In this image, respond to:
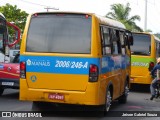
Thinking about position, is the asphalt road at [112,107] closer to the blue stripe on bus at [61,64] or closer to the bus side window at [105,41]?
the blue stripe on bus at [61,64]

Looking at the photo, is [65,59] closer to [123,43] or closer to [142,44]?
[123,43]

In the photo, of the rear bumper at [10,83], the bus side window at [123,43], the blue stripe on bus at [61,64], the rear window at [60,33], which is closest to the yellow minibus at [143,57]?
the bus side window at [123,43]

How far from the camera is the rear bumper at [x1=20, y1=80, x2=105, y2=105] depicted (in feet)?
31.5

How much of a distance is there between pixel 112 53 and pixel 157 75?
480 cm

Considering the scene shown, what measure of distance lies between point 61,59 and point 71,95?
2.83 feet

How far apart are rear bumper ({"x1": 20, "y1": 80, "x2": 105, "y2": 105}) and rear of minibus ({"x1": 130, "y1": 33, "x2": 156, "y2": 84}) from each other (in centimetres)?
877

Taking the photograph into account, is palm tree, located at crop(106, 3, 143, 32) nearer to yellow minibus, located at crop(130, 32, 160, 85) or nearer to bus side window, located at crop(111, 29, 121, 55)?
yellow minibus, located at crop(130, 32, 160, 85)

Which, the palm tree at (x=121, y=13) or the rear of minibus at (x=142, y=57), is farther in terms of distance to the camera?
the palm tree at (x=121, y=13)

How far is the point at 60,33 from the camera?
10016 millimetres

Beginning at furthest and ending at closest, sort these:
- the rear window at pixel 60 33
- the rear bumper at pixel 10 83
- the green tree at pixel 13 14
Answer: the green tree at pixel 13 14
the rear bumper at pixel 10 83
the rear window at pixel 60 33

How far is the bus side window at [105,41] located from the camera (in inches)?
404

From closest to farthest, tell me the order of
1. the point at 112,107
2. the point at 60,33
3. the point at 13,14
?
the point at 60,33 < the point at 112,107 < the point at 13,14

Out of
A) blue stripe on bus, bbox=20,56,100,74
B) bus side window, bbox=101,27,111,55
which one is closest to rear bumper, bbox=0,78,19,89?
blue stripe on bus, bbox=20,56,100,74

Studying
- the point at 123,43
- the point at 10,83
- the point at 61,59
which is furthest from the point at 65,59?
the point at 10,83
